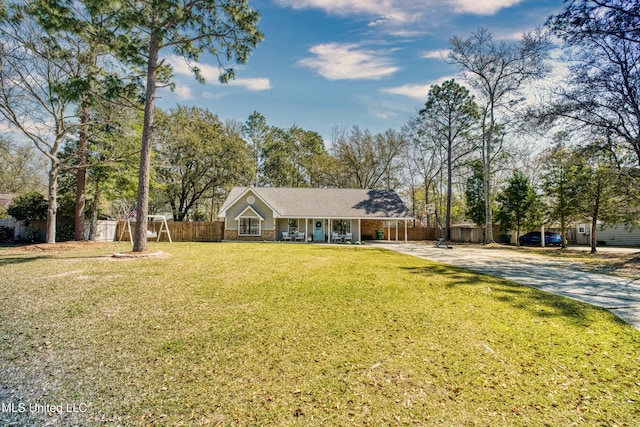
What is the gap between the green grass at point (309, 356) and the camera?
2.84 metres

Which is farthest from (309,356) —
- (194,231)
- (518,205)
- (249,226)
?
(518,205)

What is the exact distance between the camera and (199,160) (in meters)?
27.9

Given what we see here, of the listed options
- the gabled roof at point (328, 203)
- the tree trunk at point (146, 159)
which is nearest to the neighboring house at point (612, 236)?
the gabled roof at point (328, 203)

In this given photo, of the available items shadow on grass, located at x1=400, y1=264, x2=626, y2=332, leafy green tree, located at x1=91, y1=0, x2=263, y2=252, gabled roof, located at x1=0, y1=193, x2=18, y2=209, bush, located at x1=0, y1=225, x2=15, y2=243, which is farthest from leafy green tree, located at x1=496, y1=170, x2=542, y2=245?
gabled roof, located at x1=0, y1=193, x2=18, y2=209

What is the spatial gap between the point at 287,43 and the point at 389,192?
17770 mm

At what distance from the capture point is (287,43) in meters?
12.8

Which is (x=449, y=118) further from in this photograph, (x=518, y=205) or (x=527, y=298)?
(x=527, y=298)

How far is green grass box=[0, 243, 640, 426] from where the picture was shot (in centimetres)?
284

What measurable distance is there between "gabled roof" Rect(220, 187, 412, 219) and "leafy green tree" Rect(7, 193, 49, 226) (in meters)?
11.2

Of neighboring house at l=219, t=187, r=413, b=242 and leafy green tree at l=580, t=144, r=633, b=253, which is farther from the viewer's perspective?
neighboring house at l=219, t=187, r=413, b=242

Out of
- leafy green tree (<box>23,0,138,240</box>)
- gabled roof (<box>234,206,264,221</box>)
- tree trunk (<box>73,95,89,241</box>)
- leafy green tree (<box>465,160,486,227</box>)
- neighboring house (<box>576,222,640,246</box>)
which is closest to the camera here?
leafy green tree (<box>23,0,138,240</box>)

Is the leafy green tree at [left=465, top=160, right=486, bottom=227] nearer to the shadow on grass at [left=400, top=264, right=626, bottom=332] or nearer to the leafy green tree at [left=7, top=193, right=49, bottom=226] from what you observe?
the shadow on grass at [left=400, top=264, right=626, bottom=332]

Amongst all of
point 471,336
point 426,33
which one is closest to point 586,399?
point 471,336

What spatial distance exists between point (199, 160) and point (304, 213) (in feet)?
40.4
